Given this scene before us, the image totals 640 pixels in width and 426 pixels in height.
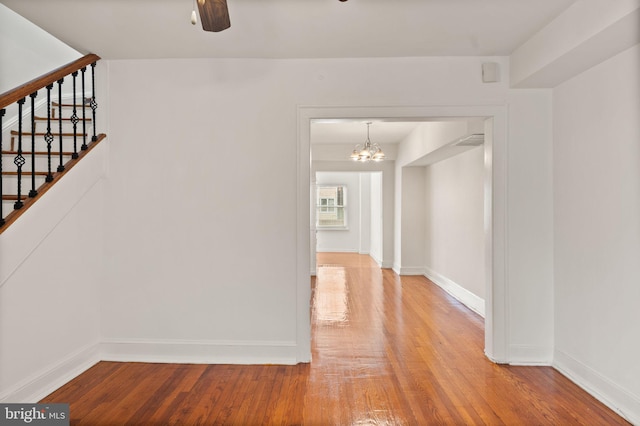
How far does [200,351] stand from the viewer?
118 inches

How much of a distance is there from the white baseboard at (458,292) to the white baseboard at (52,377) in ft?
13.6

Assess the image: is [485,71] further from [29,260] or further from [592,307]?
[29,260]

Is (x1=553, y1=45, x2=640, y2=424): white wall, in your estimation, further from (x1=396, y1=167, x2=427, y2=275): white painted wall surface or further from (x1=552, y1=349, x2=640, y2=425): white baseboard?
(x1=396, y1=167, x2=427, y2=275): white painted wall surface

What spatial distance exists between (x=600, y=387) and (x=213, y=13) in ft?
10.9

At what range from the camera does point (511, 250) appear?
2971 mm

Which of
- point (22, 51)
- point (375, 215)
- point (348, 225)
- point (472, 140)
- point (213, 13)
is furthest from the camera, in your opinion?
point (348, 225)

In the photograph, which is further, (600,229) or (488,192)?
(488,192)

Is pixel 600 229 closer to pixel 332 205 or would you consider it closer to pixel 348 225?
pixel 348 225

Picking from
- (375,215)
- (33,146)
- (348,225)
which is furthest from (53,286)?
(348,225)

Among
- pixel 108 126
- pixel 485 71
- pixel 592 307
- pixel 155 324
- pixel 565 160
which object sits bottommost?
pixel 155 324

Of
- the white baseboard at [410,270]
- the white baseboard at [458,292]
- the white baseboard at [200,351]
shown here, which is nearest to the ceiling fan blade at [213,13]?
the white baseboard at [200,351]

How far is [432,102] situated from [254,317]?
7.91 feet

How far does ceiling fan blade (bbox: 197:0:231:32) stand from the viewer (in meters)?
1.55

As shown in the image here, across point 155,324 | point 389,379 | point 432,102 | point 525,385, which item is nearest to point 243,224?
point 155,324
